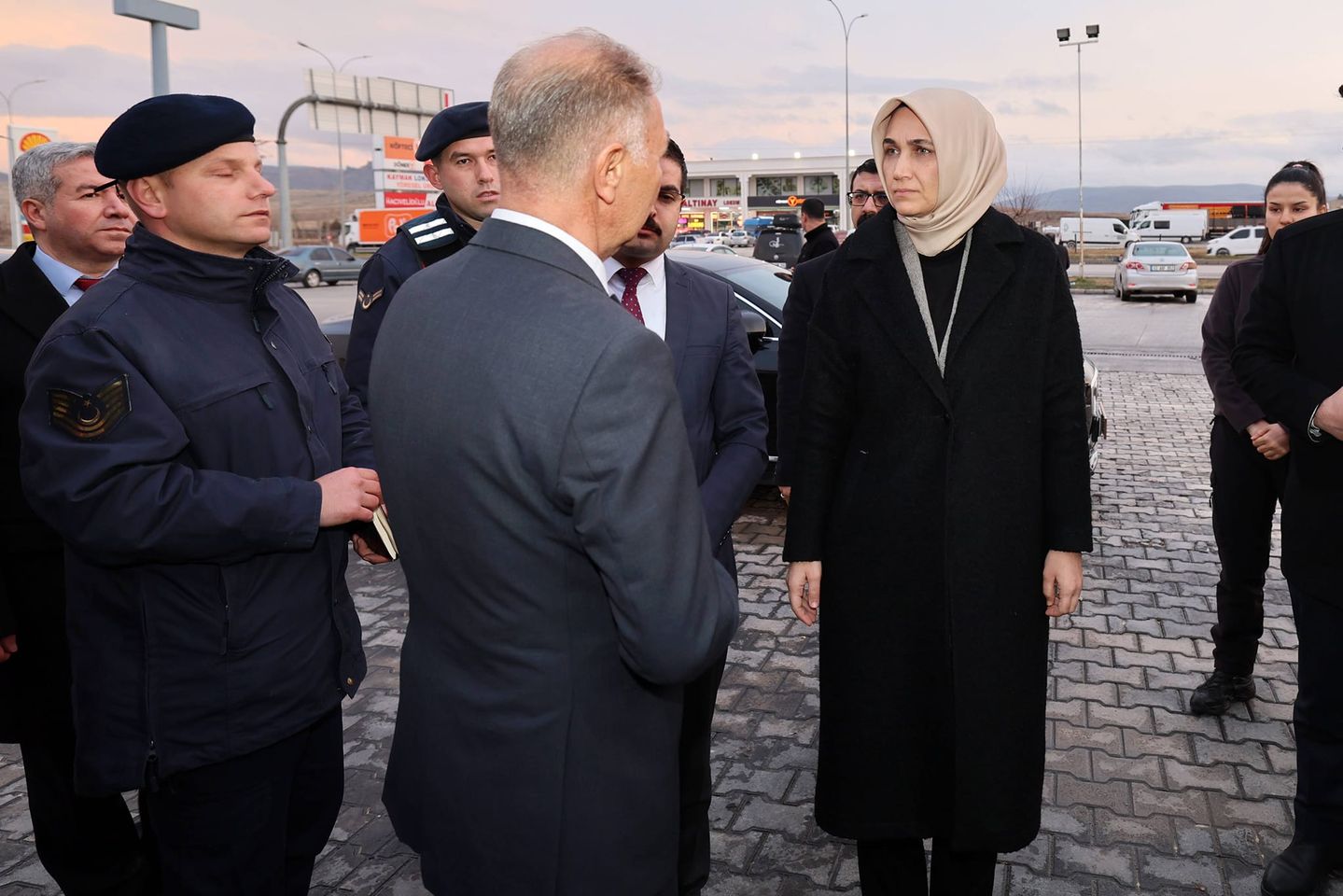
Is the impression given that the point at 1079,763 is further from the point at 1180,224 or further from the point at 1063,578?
the point at 1180,224

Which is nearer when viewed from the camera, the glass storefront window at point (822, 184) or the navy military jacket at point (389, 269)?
the navy military jacket at point (389, 269)

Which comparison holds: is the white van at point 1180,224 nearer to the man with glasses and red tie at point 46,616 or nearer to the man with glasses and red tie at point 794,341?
the man with glasses and red tie at point 794,341

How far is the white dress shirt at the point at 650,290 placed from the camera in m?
2.83

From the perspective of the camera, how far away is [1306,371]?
119 inches

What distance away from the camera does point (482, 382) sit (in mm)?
1561

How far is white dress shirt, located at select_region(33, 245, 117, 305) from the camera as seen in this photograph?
3008 mm

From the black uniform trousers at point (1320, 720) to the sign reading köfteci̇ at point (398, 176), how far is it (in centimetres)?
4554

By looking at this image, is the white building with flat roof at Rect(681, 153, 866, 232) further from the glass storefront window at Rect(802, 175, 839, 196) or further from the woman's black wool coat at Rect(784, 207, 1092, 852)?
the woman's black wool coat at Rect(784, 207, 1092, 852)

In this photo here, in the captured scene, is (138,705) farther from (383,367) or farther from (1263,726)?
(1263,726)

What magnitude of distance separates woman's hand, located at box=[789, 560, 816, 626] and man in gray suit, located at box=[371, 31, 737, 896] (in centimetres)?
98

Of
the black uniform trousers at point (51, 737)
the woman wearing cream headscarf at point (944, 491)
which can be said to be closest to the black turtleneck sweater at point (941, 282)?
the woman wearing cream headscarf at point (944, 491)

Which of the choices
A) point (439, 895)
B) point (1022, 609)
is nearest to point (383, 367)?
point (439, 895)

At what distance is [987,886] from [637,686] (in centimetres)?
151

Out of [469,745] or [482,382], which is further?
[469,745]
